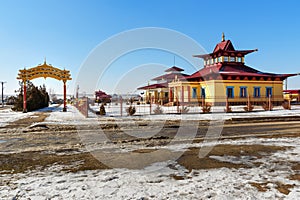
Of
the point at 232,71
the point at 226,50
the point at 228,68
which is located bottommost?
the point at 232,71

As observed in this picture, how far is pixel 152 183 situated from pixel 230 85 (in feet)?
91.9

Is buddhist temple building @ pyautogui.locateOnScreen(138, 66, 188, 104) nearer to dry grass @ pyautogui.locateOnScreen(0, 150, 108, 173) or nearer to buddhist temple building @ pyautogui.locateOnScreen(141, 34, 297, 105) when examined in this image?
buddhist temple building @ pyautogui.locateOnScreen(141, 34, 297, 105)

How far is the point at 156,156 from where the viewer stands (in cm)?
568

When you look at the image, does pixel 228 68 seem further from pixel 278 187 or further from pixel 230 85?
pixel 278 187

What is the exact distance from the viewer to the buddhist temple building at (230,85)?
1147 inches

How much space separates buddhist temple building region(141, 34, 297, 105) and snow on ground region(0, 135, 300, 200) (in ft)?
77.7

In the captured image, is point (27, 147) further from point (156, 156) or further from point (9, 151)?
point (156, 156)

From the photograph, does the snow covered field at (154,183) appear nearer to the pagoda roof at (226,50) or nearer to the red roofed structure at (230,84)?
the red roofed structure at (230,84)

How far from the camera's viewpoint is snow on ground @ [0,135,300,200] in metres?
3.33

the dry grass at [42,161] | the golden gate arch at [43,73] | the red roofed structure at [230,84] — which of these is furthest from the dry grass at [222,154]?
the red roofed structure at [230,84]

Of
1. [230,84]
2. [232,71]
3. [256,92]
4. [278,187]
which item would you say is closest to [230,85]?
[230,84]

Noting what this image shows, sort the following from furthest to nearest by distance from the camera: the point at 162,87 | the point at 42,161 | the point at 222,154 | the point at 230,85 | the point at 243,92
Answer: the point at 162,87 < the point at 243,92 < the point at 230,85 < the point at 222,154 < the point at 42,161

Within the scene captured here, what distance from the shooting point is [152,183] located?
3.82m

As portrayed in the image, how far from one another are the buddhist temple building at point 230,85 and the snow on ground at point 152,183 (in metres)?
23.7
